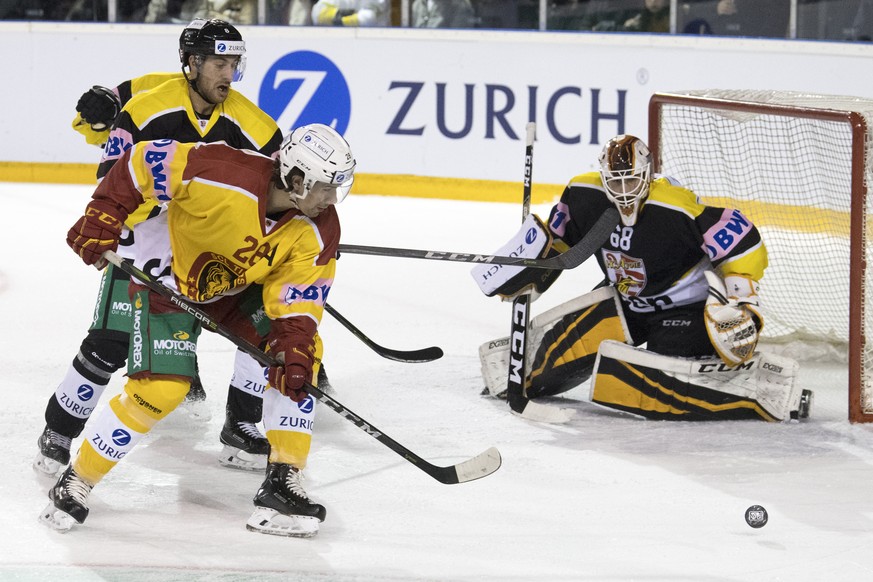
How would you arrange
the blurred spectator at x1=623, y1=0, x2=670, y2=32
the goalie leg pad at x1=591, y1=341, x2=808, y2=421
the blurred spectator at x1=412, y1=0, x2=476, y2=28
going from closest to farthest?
the goalie leg pad at x1=591, y1=341, x2=808, y2=421
the blurred spectator at x1=623, y1=0, x2=670, y2=32
the blurred spectator at x1=412, y1=0, x2=476, y2=28

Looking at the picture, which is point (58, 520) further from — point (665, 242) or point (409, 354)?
point (665, 242)

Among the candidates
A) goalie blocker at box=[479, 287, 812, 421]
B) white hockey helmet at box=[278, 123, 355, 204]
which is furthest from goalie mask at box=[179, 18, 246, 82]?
goalie blocker at box=[479, 287, 812, 421]

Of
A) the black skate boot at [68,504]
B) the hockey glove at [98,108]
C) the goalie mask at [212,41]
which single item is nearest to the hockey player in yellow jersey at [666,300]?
the goalie mask at [212,41]

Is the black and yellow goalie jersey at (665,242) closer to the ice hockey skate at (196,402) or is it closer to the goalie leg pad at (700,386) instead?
the goalie leg pad at (700,386)

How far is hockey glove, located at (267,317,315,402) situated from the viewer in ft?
9.23

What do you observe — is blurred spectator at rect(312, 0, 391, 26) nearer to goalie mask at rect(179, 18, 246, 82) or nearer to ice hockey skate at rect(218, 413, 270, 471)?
goalie mask at rect(179, 18, 246, 82)

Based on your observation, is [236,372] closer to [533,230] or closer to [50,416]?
[50,416]

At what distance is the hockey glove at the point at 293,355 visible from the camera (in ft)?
9.23

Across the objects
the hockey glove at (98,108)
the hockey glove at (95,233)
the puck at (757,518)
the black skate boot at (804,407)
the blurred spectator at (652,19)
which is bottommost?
the puck at (757,518)

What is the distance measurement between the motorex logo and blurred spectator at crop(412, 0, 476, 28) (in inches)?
21.6

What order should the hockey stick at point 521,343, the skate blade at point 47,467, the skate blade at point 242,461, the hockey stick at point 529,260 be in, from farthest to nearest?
the hockey stick at point 521,343
the hockey stick at point 529,260
the skate blade at point 242,461
the skate blade at point 47,467

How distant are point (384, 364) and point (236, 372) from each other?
96cm

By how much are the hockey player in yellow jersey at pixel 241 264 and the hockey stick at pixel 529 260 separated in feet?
1.94

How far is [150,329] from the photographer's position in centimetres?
295
